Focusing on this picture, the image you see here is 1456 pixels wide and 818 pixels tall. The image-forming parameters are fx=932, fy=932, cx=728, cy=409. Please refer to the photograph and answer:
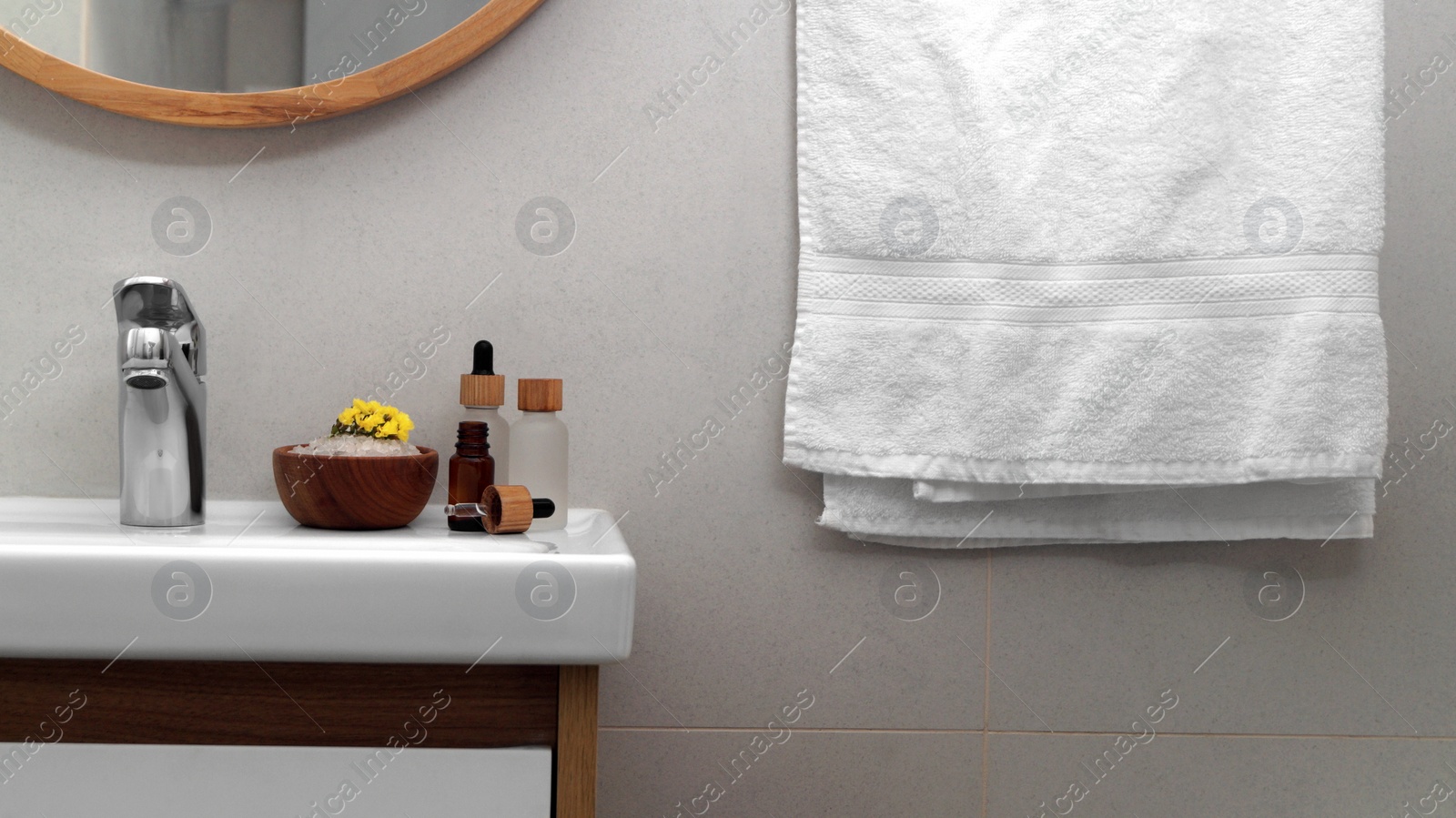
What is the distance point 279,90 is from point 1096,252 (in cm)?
79

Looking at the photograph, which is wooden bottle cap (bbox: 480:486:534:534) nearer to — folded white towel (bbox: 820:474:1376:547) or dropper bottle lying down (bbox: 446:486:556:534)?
dropper bottle lying down (bbox: 446:486:556:534)

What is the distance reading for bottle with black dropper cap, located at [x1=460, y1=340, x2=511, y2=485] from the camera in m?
0.83

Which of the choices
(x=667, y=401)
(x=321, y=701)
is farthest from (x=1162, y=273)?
(x=321, y=701)

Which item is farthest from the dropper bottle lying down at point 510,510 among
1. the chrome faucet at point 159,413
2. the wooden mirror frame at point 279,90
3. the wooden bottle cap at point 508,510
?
the wooden mirror frame at point 279,90

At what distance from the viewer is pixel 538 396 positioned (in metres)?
0.83

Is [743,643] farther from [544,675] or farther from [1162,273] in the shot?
[1162,273]

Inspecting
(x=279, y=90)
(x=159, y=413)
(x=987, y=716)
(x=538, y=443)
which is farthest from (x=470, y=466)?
(x=987, y=716)

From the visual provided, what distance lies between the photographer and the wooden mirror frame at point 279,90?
2.83ft

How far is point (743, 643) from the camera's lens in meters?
0.95

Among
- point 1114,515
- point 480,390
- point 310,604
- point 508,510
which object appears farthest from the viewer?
point 1114,515

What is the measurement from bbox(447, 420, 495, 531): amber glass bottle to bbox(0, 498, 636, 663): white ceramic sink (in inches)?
8.9

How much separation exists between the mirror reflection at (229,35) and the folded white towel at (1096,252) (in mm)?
429

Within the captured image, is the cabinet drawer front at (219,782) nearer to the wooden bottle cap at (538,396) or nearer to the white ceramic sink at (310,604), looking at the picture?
the white ceramic sink at (310,604)

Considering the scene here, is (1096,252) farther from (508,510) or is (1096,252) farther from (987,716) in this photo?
(508,510)
